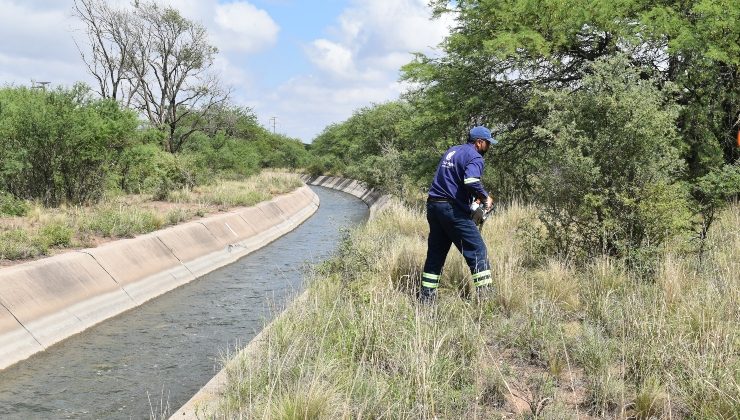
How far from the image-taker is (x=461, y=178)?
7.92 meters

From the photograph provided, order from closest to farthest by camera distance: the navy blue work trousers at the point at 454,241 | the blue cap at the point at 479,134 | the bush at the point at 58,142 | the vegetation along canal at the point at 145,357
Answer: the vegetation along canal at the point at 145,357
the navy blue work trousers at the point at 454,241
the blue cap at the point at 479,134
the bush at the point at 58,142

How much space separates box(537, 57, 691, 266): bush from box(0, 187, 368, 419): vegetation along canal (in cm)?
452

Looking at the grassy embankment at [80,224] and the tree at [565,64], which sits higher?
the tree at [565,64]

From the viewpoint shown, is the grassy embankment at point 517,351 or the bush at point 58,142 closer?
the grassy embankment at point 517,351

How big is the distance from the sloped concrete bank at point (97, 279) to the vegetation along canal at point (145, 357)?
0.94ft

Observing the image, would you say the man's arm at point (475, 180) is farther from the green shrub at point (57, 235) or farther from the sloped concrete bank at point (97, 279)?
the green shrub at point (57, 235)

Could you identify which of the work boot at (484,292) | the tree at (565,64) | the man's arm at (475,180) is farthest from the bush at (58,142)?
the work boot at (484,292)

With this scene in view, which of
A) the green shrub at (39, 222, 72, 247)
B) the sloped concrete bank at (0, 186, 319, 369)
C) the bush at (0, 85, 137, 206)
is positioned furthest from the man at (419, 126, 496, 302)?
the bush at (0, 85, 137, 206)

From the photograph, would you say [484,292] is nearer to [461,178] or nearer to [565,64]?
[461,178]

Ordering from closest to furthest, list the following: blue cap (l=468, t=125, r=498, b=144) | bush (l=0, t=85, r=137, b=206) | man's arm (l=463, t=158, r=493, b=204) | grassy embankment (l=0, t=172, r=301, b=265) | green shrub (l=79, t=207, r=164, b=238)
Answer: man's arm (l=463, t=158, r=493, b=204), blue cap (l=468, t=125, r=498, b=144), grassy embankment (l=0, t=172, r=301, b=265), green shrub (l=79, t=207, r=164, b=238), bush (l=0, t=85, r=137, b=206)

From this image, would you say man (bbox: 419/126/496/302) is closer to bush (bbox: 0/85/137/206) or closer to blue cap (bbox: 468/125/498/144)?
blue cap (bbox: 468/125/498/144)

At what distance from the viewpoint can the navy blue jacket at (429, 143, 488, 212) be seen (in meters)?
7.66

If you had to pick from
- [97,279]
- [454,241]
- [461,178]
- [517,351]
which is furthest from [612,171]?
[97,279]

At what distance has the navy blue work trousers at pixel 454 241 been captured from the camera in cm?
773
